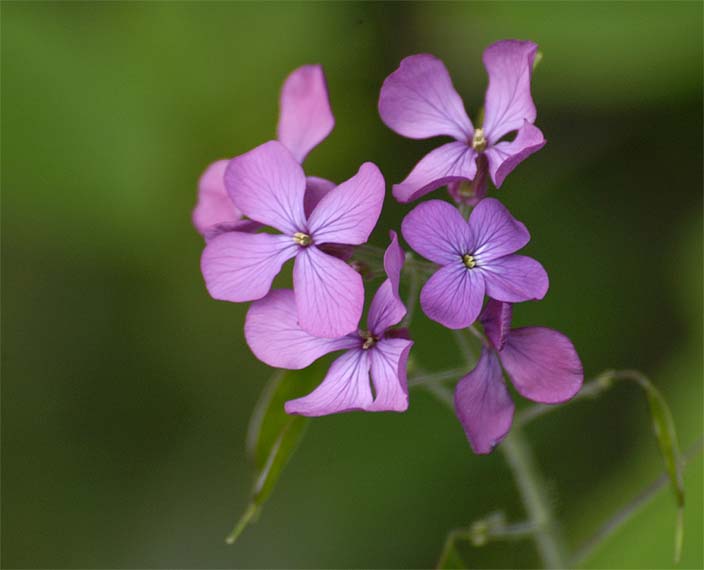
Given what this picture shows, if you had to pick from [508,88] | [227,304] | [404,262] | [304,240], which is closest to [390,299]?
[404,262]

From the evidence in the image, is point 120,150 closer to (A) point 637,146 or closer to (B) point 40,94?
(B) point 40,94

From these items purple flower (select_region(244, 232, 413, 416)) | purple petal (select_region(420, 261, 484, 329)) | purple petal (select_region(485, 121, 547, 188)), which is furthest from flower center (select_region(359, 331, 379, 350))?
purple petal (select_region(485, 121, 547, 188))

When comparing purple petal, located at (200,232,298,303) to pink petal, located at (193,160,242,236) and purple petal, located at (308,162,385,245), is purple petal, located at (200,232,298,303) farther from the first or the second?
pink petal, located at (193,160,242,236)

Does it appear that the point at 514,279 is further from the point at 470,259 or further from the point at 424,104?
the point at 424,104

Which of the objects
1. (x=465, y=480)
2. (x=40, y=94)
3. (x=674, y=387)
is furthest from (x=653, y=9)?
(x=40, y=94)

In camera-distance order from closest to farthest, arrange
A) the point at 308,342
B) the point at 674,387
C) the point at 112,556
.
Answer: the point at 308,342 < the point at 674,387 < the point at 112,556

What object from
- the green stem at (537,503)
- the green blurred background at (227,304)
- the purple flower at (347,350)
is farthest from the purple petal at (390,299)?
the green blurred background at (227,304)

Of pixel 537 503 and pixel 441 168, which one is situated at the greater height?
pixel 441 168
